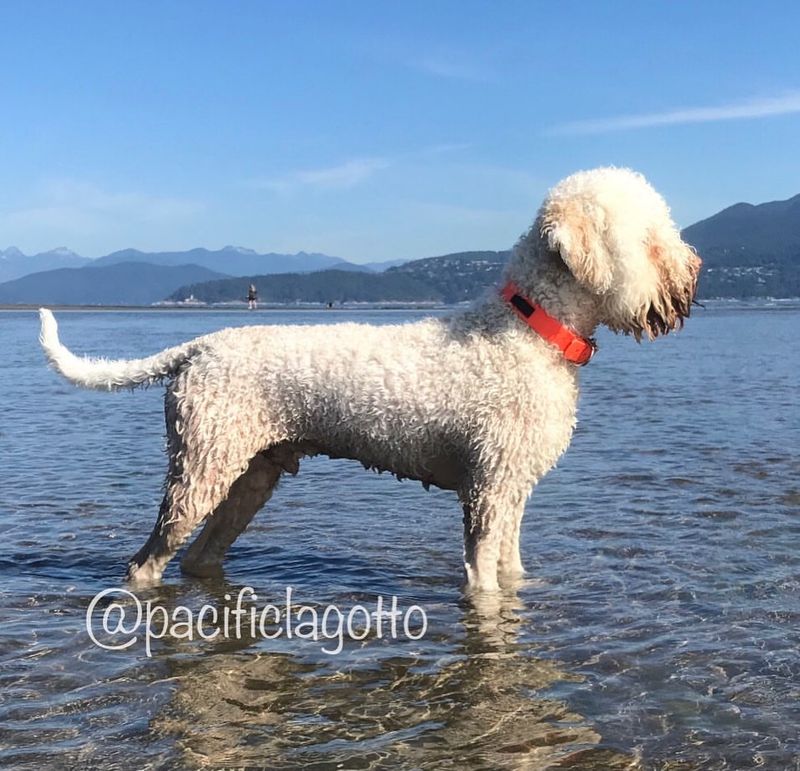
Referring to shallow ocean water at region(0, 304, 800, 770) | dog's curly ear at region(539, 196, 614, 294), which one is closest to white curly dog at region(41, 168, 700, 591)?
dog's curly ear at region(539, 196, 614, 294)

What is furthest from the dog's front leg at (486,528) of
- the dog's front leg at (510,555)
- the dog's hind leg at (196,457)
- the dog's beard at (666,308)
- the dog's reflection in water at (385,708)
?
the dog's hind leg at (196,457)

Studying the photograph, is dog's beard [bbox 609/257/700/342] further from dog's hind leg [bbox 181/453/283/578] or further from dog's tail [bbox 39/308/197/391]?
dog's tail [bbox 39/308/197/391]

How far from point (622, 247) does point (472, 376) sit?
1.01 metres

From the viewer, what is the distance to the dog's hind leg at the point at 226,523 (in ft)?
19.7

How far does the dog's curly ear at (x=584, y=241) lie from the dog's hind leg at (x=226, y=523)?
87.4 inches

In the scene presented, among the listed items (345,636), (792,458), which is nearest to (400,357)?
(345,636)

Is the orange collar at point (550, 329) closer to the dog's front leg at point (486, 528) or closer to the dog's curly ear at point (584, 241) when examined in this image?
the dog's curly ear at point (584, 241)

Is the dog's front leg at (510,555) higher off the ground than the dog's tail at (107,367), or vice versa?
the dog's tail at (107,367)

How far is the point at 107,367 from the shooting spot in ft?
18.8

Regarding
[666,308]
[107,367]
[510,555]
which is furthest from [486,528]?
[107,367]

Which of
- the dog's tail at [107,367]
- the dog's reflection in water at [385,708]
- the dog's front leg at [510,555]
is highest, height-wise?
the dog's tail at [107,367]

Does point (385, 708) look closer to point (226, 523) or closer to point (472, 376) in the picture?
point (472, 376)

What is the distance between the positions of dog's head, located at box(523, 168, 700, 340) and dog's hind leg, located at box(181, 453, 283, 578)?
2.24 metres

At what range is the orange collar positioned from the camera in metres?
5.24
